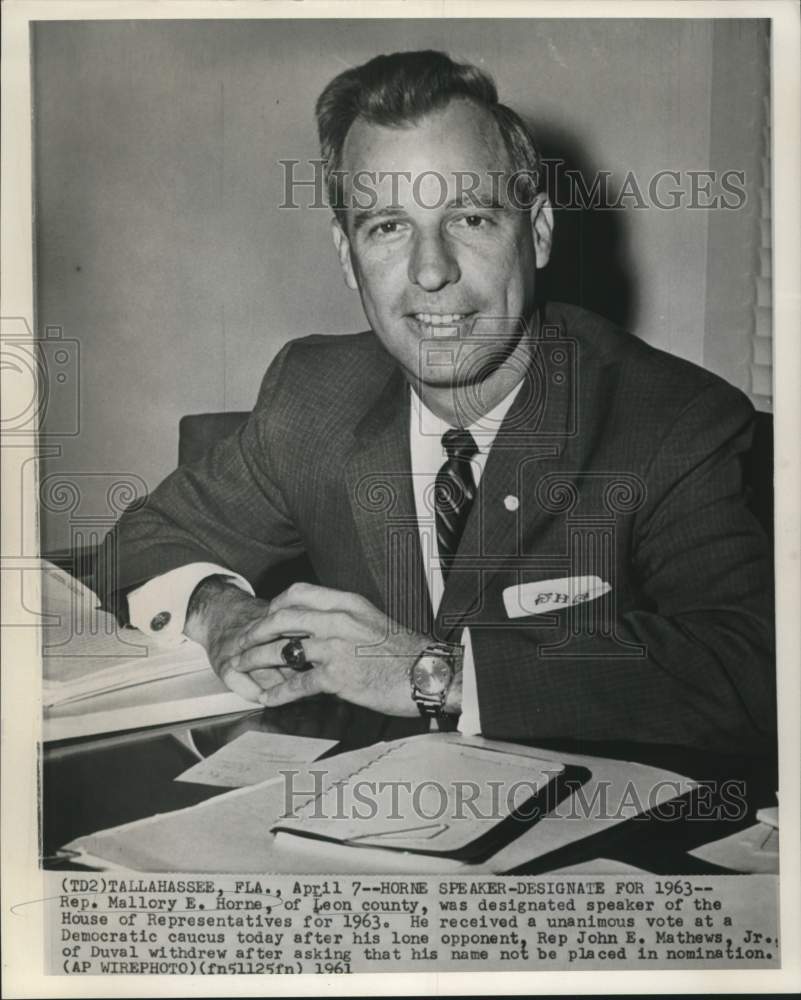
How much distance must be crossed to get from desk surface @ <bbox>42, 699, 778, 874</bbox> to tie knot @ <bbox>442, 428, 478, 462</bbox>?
0.50 m

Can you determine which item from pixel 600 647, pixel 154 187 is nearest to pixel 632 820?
pixel 600 647

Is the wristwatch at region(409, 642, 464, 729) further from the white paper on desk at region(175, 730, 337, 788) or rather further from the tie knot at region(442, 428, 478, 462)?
the tie knot at region(442, 428, 478, 462)

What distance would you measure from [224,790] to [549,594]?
0.67 metres

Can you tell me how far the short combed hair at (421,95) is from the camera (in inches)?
72.4

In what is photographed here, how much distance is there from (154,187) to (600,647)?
3.78ft

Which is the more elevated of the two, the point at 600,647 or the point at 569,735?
the point at 600,647

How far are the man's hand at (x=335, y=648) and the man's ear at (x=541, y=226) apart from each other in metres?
0.70

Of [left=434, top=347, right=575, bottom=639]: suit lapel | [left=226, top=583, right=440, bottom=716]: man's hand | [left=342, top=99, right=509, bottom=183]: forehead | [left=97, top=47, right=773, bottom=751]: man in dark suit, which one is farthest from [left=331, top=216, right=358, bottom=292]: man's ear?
[left=226, top=583, right=440, bottom=716]: man's hand

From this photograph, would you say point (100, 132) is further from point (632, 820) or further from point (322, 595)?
point (632, 820)

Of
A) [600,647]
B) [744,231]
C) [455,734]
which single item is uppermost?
[744,231]

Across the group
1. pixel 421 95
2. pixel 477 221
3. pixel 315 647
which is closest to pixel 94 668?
pixel 315 647

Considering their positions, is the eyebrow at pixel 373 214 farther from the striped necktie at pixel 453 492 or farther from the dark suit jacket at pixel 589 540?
the striped necktie at pixel 453 492

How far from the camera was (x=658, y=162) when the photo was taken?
6.14ft


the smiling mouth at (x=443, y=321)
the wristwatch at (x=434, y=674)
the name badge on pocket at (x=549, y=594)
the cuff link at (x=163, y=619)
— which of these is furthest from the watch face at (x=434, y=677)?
the smiling mouth at (x=443, y=321)
